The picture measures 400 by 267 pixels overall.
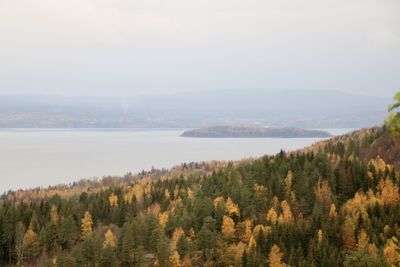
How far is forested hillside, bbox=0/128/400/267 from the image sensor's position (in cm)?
10106

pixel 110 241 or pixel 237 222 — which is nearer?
pixel 110 241

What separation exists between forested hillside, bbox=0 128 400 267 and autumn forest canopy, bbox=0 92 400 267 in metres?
0.31

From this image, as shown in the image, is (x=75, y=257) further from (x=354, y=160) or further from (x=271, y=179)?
(x=354, y=160)

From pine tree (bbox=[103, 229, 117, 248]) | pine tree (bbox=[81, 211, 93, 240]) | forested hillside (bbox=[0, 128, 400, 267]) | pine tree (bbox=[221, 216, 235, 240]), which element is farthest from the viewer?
pine tree (bbox=[81, 211, 93, 240])

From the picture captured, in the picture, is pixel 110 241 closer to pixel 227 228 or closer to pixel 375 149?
pixel 227 228

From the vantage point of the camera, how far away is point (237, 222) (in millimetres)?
128500

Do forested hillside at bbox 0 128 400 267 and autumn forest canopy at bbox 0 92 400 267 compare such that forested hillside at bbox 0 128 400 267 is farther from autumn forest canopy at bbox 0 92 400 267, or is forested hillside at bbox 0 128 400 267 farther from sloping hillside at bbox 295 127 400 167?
sloping hillside at bbox 295 127 400 167

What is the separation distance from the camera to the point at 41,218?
444ft

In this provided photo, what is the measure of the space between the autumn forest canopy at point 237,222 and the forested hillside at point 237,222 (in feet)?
1.01

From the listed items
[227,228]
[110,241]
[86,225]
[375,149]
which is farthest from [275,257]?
[375,149]

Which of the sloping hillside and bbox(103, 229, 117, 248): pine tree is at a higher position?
the sloping hillside

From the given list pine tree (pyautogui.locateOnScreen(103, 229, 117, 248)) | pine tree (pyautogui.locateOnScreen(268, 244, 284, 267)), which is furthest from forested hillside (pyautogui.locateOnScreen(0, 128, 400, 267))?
pine tree (pyautogui.locateOnScreen(103, 229, 117, 248))

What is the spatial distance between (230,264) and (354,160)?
69.7m

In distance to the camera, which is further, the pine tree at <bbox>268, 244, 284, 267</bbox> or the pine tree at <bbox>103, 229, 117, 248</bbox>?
the pine tree at <bbox>103, 229, 117, 248</bbox>
